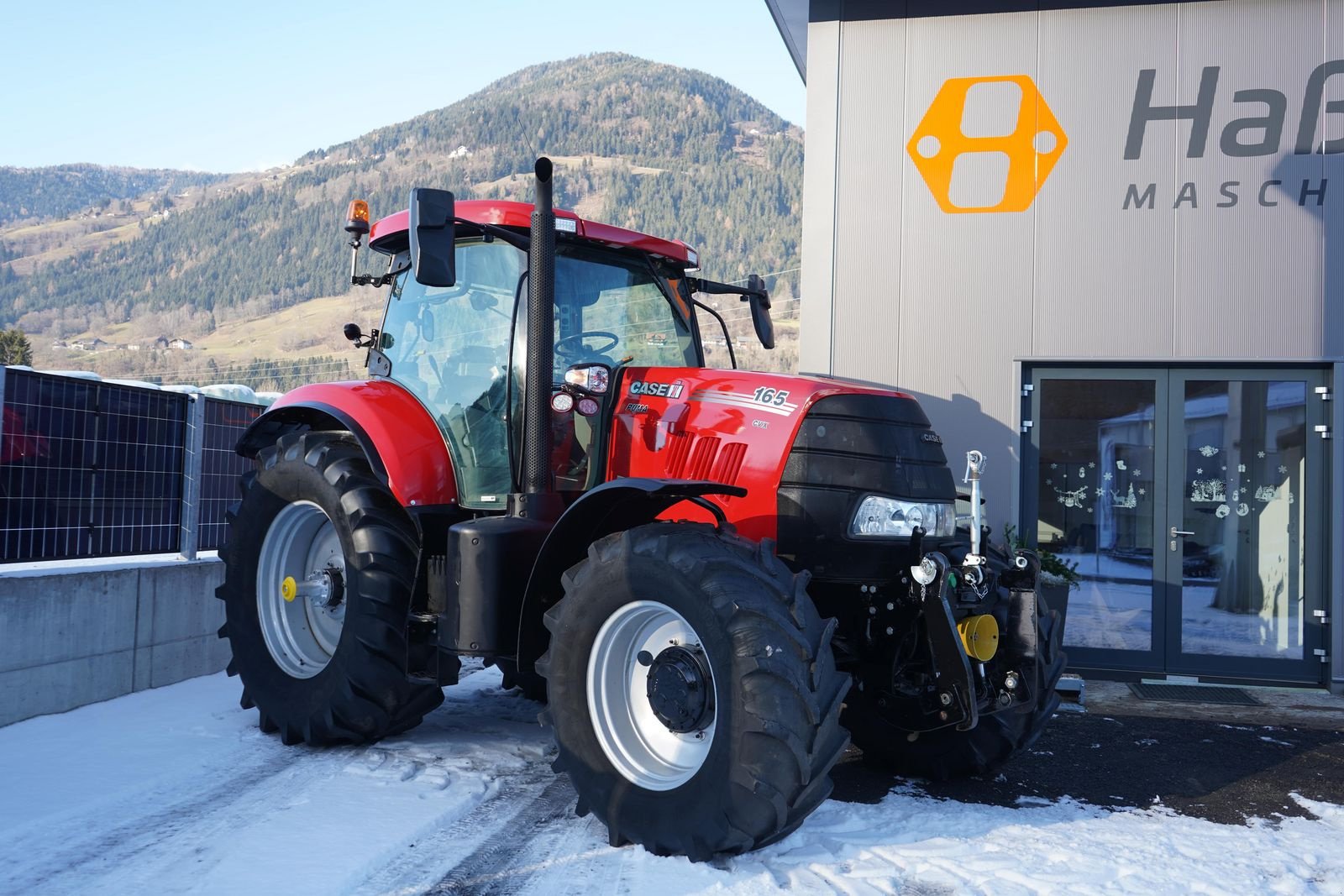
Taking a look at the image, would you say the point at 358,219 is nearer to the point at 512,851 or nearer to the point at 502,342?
the point at 502,342

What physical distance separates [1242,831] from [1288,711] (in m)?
3.26

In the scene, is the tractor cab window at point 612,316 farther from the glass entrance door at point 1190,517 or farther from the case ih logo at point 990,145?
the glass entrance door at point 1190,517

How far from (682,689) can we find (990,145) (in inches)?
242

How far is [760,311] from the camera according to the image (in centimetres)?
584

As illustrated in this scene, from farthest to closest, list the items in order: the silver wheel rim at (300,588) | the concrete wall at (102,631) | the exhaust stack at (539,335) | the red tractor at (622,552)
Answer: the silver wheel rim at (300,588), the concrete wall at (102,631), the exhaust stack at (539,335), the red tractor at (622,552)

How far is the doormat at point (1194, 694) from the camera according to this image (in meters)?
7.31

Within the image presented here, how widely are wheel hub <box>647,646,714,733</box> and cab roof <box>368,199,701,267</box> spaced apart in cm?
193

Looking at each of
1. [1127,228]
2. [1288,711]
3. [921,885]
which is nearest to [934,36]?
[1127,228]

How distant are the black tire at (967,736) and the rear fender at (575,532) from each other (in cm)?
132

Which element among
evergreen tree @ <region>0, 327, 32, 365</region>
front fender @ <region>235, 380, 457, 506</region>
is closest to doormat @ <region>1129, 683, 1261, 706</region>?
front fender @ <region>235, 380, 457, 506</region>

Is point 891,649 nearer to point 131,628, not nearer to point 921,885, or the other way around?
point 921,885

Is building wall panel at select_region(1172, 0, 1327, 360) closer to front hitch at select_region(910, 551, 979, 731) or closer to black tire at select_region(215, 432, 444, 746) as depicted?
front hitch at select_region(910, 551, 979, 731)

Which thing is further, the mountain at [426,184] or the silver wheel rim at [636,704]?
the mountain at [426,184]

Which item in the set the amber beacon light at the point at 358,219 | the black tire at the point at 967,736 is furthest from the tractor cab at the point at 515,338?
the black tire at the point at 967,736
